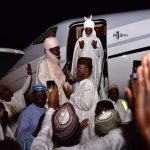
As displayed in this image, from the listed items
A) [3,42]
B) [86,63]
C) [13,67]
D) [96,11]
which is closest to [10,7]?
[3,42]

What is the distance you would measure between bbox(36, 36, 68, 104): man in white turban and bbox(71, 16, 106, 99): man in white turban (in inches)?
14.8

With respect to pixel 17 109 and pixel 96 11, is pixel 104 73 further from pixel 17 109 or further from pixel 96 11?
pixel 96 11

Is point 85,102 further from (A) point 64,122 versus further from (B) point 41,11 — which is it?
(B) point 41,11

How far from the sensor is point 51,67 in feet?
27.1

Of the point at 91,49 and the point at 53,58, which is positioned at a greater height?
the point at 91,49

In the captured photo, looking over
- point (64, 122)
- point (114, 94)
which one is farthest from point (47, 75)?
point (64, 122)

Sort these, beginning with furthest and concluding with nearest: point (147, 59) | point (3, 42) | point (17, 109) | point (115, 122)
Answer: point (3, 42) → point (17, 109) → point (115, 122) → point (147, 59)

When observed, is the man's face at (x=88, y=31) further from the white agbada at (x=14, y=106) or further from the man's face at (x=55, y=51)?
the white agbada at (x=14, y=106)

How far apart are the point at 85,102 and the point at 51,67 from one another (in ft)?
7.70

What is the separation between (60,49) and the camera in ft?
29.5

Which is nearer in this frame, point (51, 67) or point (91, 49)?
point (51, 67)

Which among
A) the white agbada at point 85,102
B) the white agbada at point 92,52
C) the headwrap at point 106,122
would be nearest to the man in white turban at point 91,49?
the white agbada at point 92,52

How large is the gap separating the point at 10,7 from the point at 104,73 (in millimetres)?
18412

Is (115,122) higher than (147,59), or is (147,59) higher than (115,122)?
(147,59)
